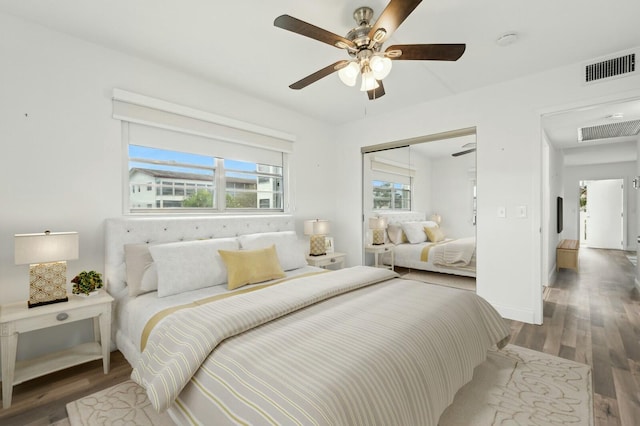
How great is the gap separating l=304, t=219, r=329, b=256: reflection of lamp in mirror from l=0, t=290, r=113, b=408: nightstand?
89.5 inches

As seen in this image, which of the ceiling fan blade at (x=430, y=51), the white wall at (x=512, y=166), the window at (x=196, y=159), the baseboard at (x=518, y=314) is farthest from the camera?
the baseboard at (x=518, y=314)

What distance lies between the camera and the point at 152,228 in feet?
8.66

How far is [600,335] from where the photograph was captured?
2734 mm

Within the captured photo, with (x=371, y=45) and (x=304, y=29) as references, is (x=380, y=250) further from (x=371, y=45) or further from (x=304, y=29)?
(x=304, y=29)

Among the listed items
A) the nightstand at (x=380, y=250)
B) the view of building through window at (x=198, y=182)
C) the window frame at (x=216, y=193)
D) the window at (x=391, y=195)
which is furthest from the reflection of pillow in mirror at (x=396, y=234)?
the view of building through window at (x=198, y=182)

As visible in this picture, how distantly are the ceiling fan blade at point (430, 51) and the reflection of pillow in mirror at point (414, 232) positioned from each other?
2.44 metres

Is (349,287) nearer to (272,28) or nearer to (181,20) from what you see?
(272,28)

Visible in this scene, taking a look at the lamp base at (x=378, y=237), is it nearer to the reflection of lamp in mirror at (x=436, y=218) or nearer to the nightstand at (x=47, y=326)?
the reflection of lamp in mirror at (x=436, y=218)

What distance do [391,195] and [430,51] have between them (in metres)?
2.49

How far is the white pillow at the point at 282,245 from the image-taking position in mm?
2971

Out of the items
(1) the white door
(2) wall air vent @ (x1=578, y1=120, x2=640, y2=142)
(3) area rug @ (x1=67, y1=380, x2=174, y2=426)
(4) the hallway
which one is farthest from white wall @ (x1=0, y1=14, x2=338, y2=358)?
(1) the white door

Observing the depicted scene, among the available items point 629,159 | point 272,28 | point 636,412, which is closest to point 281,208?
point 272,28

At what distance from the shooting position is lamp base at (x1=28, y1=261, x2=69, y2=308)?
1.98 metres

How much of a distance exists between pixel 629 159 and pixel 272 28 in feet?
29.5
